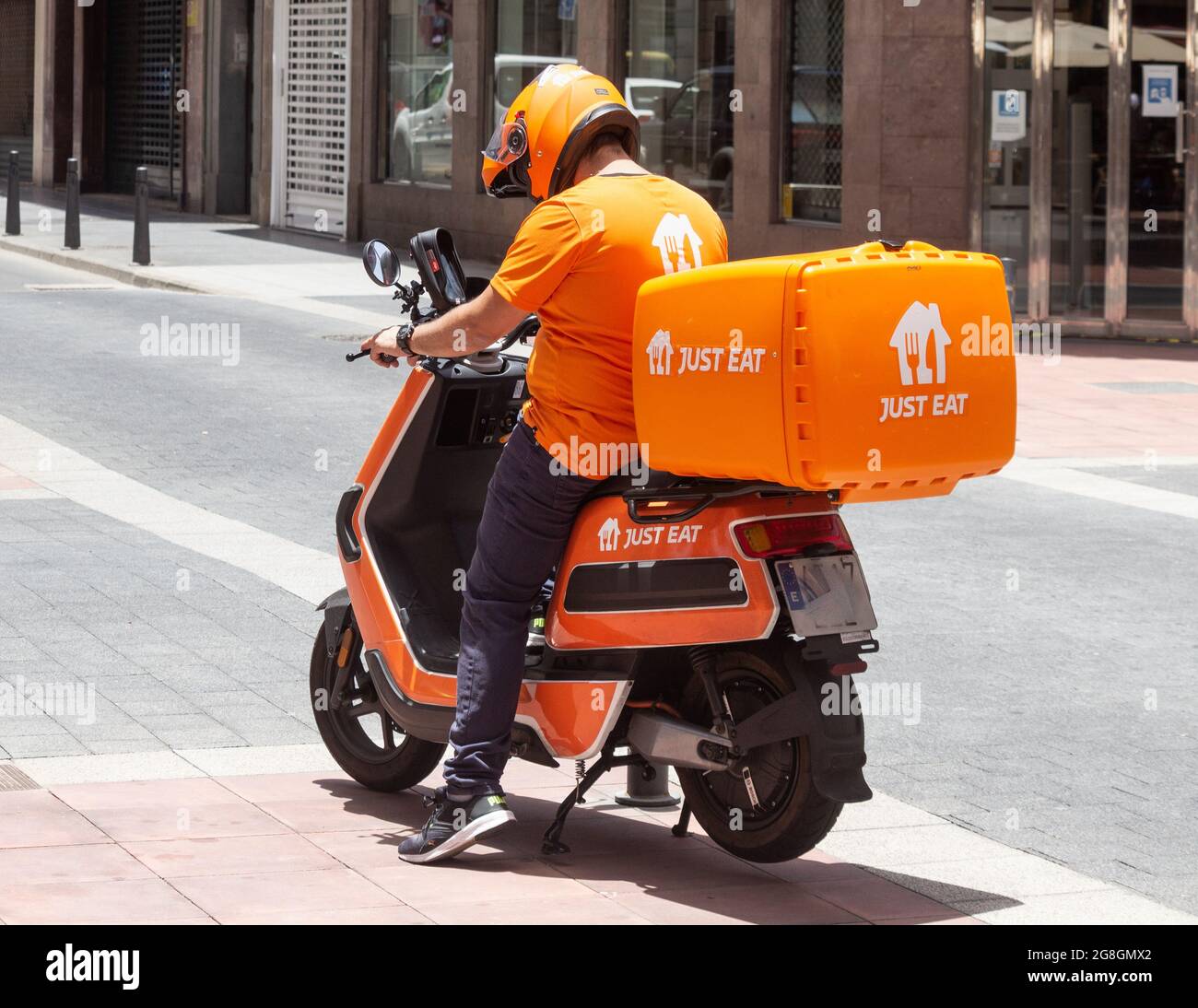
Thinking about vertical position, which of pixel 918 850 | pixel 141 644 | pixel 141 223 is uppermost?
pixel 141 223

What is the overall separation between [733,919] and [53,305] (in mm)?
14254

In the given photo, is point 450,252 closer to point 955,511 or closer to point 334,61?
point 955,511

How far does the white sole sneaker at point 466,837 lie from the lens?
4812 millimetres

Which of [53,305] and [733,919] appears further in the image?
[53,305]

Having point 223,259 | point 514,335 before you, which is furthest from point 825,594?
point 223,259

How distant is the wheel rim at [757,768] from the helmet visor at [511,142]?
1310 millimetres

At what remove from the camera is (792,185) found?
65.1 feet

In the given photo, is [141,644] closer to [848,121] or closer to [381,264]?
[381,264]

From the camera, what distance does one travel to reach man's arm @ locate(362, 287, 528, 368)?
4762 millimetres

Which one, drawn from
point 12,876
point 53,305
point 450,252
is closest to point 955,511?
point 450,252

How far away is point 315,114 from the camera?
2753 centimetres

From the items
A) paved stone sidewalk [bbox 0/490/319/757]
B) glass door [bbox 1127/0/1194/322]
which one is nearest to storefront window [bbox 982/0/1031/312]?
glass door [bbox 1127/0/1194/322]

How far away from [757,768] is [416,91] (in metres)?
21.3
